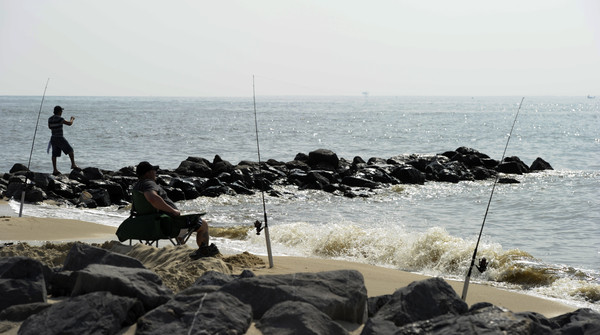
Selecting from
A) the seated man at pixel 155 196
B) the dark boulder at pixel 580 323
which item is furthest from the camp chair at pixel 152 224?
the dark boulder at pixel 580 323

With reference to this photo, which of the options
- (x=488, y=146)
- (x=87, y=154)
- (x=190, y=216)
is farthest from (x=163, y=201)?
(x=488, y=146)

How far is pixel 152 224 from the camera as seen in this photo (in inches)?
277

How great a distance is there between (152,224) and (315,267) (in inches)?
76.3

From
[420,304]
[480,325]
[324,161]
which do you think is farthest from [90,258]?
[324,161]

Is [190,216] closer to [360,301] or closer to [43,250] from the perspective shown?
[43,250]

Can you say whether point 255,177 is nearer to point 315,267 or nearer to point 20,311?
point 315,267

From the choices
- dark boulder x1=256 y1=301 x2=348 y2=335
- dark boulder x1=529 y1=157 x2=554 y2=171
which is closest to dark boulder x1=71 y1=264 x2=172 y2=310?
dark boulder x1=256 y1=301 x2=348 y2=335

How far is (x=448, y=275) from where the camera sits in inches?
339

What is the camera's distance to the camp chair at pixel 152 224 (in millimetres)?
7016

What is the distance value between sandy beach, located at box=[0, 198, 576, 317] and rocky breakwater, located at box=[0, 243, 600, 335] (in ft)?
5.86

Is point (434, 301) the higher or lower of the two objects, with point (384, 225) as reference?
higher

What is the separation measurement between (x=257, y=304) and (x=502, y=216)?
10840 mm

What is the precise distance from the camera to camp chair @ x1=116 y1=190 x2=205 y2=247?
7.02 meters

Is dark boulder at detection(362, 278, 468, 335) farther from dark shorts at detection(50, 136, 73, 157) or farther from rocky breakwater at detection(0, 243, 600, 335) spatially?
dark shorts at detection(50, 136, 73, 157)
